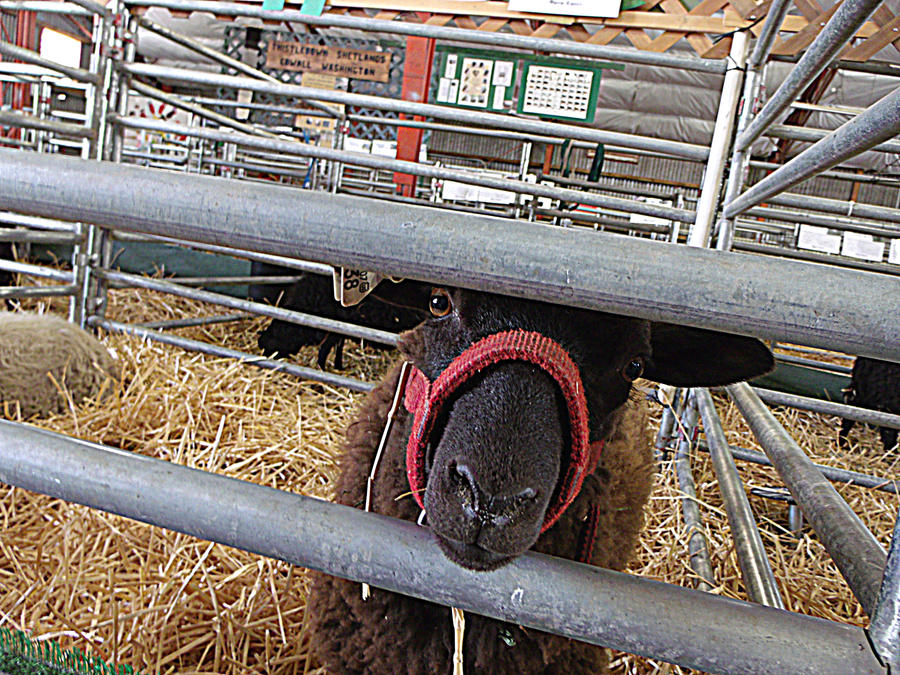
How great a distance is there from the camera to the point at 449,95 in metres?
4.42

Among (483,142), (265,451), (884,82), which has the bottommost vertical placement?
(265,451)

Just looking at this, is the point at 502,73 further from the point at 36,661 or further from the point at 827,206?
the point at 36,661

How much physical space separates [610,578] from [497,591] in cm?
13

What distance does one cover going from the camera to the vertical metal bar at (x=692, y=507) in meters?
1.95

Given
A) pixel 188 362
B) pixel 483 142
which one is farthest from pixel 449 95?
pixel 483 142

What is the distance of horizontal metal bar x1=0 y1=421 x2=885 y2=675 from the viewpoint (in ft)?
2.19

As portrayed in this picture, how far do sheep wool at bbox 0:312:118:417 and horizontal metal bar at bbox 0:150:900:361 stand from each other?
84.6 inches

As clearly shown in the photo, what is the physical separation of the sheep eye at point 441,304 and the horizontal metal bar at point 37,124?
2619 millimetres

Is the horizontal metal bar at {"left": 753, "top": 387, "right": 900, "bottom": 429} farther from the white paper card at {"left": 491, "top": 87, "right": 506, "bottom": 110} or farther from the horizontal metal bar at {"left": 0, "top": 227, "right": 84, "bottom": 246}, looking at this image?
the horizontal metal bar at {"left": 0, "top": 227, "right": 84, "bottom": 246}

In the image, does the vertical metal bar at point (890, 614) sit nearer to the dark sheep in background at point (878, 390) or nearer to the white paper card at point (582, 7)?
the white paper card at point (582, 7)

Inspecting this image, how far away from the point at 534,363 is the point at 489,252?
380 millimetres

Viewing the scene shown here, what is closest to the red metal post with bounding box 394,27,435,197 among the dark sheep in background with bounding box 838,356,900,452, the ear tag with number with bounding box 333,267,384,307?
the dark sheep in background with bounding box 838,356,900,452

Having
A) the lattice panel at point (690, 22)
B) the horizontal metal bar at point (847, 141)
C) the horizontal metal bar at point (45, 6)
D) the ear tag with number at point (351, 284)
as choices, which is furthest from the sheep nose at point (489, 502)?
the horizontal metal bar at point (45, 6)

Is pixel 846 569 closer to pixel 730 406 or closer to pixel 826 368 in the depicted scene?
→ pixel 730 406
